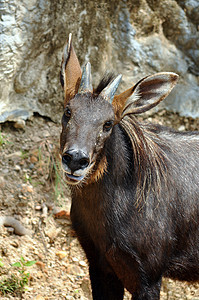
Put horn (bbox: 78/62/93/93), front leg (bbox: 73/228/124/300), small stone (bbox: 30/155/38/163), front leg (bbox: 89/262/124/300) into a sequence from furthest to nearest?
small stone (bbox: 30/155/38/163)
front leg (bbox: 89/262/124/300)
front leg (bbox: 73/228/124/300)
horn (bbox: 78/62/93/93)

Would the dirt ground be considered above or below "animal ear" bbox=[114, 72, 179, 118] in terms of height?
below

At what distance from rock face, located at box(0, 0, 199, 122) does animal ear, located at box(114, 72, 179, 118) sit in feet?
8.75

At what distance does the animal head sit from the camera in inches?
146

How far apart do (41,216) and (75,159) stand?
2.78 meters

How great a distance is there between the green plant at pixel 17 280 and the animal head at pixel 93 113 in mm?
1756

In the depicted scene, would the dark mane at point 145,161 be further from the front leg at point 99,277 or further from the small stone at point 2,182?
the small stone at point 2,182

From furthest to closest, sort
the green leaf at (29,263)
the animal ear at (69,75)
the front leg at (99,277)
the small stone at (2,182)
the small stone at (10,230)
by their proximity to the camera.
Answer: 1. the small stone at (2,182)
2. the small stone at (10,230)
3. the green leaf at (29,263)
4. the front leg at (99,277)
5. the animal ear at (69,75)

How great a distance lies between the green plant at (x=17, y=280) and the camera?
16.8ft

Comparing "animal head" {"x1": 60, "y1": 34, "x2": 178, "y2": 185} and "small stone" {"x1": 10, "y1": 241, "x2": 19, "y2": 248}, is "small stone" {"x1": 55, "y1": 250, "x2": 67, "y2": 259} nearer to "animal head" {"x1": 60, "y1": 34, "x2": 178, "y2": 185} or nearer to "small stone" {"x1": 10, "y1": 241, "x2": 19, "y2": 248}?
"small stone" {"x1": 10, "y1": 241, "x2": 19, "y2": 248}

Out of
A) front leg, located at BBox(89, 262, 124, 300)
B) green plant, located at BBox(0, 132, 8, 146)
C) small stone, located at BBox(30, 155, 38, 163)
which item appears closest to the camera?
front leg, located at BBox(89, 262, 124, 300)

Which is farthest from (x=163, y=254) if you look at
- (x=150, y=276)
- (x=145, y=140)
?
(x=145, y=140)

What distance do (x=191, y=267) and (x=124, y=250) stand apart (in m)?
0.92

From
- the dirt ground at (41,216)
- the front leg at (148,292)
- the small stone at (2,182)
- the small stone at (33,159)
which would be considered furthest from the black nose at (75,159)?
the small stone at (33,159)

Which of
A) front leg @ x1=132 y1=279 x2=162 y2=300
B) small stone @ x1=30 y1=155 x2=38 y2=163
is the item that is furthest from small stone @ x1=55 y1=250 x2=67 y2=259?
front leg @ x1=132 y1=279 x2=162 y2=300
